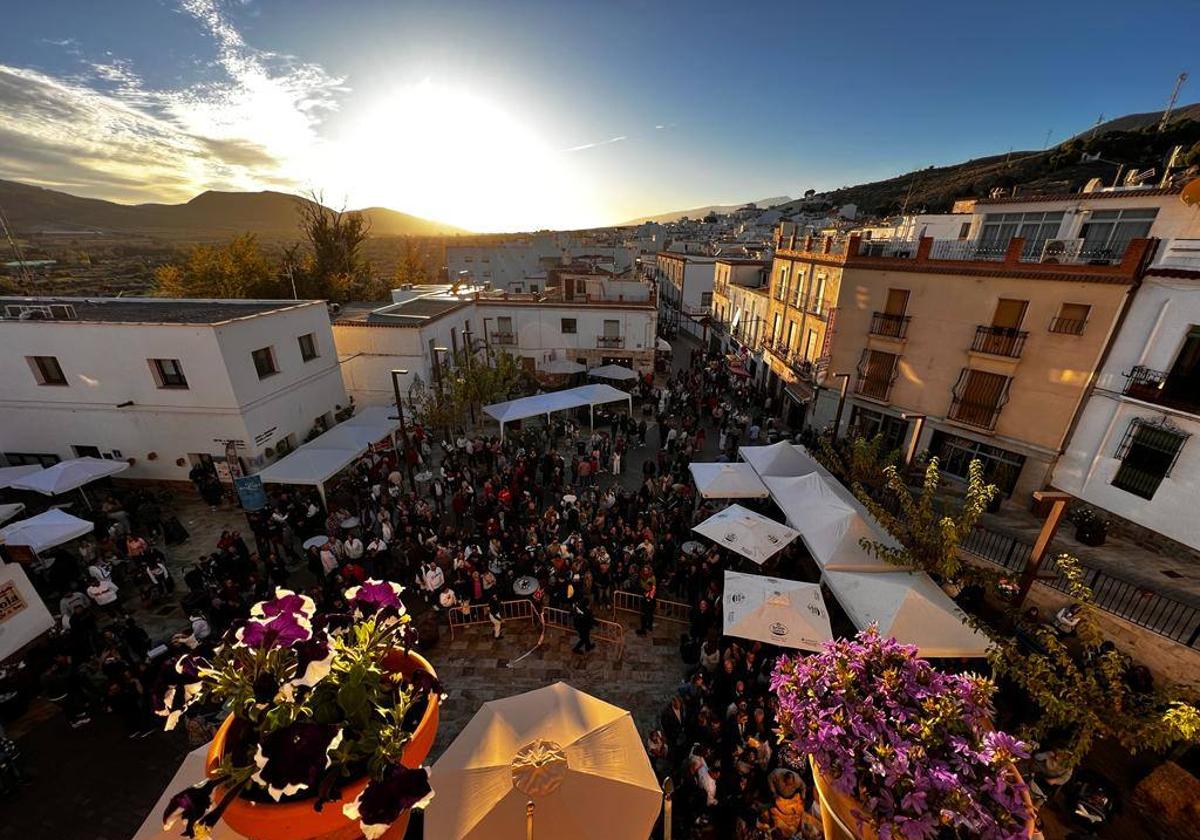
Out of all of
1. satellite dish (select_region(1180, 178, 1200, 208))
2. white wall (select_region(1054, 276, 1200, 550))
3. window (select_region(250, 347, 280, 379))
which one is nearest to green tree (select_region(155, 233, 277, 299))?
window (select_region(250, 347, 280, 379))

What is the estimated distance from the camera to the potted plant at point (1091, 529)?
13148 mm

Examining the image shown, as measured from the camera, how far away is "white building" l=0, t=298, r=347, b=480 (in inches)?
606

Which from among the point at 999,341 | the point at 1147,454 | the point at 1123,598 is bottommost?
the point at 1123,598

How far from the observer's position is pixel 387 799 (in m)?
1.92

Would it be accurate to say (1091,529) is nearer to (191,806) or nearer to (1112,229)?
(1112,229)

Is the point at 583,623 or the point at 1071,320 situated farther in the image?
the point at 1071,320

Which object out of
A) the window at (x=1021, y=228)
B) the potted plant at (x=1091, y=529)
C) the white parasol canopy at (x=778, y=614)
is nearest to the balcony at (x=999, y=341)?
the window at (x=1021, y=228)

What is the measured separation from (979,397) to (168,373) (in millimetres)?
28429

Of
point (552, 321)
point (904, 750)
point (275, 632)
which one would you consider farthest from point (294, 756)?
point (552, 321)

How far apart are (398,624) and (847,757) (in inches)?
141

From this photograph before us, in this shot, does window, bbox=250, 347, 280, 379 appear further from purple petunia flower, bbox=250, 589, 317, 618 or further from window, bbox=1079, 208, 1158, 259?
window, bbox=1079, 208, 1158, 259

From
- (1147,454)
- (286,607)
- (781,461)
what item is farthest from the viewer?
(781,461)

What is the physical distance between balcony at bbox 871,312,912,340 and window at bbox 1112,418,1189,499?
6990 millimetres

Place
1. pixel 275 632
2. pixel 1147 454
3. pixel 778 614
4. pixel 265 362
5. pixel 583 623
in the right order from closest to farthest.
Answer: pixel 275 632
pixel 778 614
pixel 583 623
pixel 1147 454
pixel 265 362
